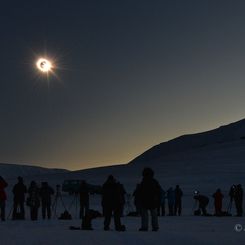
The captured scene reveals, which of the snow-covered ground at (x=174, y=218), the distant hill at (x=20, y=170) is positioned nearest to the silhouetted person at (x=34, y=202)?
the snow-covered ground at (x=174, y=218)

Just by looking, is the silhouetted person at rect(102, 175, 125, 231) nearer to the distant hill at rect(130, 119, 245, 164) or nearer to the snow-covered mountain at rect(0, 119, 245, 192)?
the snow-covered mountain at rect(0, 119, 245, 192)

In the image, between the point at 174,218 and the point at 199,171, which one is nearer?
the point at 174,218

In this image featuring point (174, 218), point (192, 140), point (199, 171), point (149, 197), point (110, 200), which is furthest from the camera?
point (192, 140)

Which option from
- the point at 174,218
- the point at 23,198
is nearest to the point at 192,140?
the point at 174,218

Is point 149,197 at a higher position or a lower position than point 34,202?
lower

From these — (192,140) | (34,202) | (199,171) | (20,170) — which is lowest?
(34,202)

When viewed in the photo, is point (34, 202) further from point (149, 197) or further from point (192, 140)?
point (192, 140)

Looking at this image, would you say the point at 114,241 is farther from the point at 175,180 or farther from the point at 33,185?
the point at 175,180

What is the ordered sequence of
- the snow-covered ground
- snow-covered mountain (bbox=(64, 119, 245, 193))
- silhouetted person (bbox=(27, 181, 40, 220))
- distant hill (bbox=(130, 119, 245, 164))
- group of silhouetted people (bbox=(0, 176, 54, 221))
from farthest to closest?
distant hill (bbox=(130, 119, 245, 164)) < snow-covered mountain (bbox=(64, 119, 245, 193)) < silhouetted person (bbox=(27, 181, 40, 220)) < group of silhouetted people (bbox=(0, 176, 54, 221)) < the snow-covered ground

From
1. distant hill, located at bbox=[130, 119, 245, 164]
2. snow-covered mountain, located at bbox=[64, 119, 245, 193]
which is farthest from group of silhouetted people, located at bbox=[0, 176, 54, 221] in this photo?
distant hill, located at bbox=[130, 119, 245, 164]

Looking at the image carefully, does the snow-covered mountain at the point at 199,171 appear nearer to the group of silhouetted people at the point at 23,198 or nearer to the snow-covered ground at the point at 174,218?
the snow-covered ground at the point at 174,218

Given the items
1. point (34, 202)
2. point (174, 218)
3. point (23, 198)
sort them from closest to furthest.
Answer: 1. point (23, 198)
2. point (34, 202)
3. point (174, 218)
